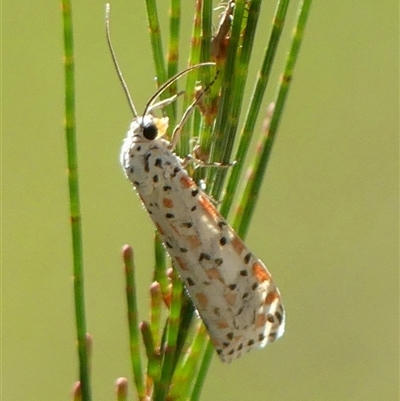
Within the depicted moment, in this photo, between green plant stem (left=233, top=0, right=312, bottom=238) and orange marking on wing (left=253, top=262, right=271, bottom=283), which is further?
orange marking on wing (left=253, top=262, right=271, bottom=283)

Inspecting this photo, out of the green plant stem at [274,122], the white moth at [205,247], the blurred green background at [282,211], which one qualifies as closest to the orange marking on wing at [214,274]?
the white moth at [205,247]

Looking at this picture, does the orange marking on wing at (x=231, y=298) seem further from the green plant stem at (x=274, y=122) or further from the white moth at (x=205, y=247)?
the green plant stem at (x=274, y=122)

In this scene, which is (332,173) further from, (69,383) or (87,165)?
(69,383)

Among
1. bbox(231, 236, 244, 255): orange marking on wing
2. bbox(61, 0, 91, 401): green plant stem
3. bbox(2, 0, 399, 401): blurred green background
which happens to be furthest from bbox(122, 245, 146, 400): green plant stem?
bbox(2, 0, 399, 401): blurred green background

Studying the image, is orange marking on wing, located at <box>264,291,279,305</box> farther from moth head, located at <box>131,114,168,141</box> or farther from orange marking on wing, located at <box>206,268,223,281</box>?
moth head, located at <box>131,114,168,141</box>

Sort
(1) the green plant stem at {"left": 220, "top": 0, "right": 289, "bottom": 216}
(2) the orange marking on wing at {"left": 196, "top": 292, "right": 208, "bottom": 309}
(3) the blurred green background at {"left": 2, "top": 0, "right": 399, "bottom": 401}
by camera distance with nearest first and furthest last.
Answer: (1) the green plant stem at {"left": 220, "top": 0, "right": 289, "bottom": 216}
(2) the orange marking on wing at {"left": 196, "top": 292, "right": 208, "bottom": 309}
(3) the blurred green background at {"left": 2, "top": 0, "right": 399, "bottom": 401}

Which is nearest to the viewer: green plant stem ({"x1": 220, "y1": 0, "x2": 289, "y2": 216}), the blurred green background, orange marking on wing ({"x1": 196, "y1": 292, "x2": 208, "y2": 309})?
green plant stem ({"x1": 220, "y1": 0, "x2": 289, "y2": 216})

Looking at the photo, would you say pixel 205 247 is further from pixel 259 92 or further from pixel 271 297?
pixel 259 92
